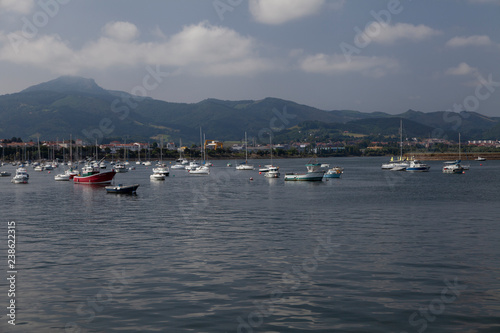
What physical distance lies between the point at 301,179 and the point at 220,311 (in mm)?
93768

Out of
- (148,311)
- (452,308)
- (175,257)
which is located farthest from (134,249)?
(452,308)

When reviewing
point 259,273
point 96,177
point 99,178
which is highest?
point 96,177

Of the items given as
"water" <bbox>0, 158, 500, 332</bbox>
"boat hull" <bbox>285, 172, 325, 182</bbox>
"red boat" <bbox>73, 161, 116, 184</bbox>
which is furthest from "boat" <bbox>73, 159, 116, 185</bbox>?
"water" <bbox>0, 158, 500, 332</bbox>

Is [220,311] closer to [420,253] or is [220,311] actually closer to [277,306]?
[277,306]

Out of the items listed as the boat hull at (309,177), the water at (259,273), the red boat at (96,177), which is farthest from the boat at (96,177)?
the water at (259,273)

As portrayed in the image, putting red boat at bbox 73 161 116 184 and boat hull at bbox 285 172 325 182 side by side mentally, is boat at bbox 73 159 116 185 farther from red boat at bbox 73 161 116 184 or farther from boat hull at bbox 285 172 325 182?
boat hull at bbox 285 172 325 182

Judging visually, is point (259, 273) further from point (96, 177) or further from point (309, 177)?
point (309, 177)

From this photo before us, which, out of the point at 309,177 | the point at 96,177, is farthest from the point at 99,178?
the point at 309,177

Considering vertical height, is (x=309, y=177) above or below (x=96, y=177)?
below

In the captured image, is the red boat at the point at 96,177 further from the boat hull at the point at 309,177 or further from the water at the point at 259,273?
the water at the point at 259,273

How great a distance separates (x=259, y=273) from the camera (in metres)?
25.0

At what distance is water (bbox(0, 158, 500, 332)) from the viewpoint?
59.7 ft

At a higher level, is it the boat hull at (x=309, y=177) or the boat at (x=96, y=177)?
the boat at (x=96, y=177)

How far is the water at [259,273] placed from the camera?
59.7 ft
